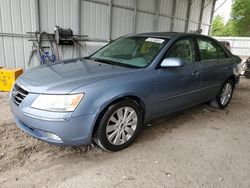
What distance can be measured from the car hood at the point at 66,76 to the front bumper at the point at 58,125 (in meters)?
0.23

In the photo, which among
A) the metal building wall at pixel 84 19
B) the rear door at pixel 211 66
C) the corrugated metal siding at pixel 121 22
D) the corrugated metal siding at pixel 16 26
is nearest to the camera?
the rear door at pixel 211 66

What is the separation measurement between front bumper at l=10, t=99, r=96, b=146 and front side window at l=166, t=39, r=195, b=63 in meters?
1.47

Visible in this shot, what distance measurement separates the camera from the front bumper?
2127mm

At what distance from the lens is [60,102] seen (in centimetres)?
214

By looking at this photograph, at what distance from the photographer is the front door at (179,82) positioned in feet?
9.37

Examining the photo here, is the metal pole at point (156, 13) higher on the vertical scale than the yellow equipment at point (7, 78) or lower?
higher

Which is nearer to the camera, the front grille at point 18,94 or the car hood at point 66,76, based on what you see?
the car hood at point 66,76

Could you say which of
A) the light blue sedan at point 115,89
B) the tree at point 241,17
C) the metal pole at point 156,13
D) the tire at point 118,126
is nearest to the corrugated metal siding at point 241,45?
the tree at point 241,17

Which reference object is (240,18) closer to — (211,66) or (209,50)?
(209,50)

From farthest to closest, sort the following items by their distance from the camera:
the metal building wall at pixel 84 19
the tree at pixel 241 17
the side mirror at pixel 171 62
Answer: the tree at pixel 241 17 → the metal building wall at pixel 84 19 → the side mirror at pixel 171 62

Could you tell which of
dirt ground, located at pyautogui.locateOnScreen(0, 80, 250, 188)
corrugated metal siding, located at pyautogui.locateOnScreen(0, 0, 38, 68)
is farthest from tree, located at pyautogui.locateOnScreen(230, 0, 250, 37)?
dirt ground, located at pyautogui.locateOnScreen(0, 80, 250, 188)

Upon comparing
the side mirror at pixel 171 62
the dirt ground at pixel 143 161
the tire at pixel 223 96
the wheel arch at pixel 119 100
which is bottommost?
the dirt ground at pixel 143 161

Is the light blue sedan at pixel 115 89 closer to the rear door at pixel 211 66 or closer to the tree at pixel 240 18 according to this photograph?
the rear door at pixel 211 66

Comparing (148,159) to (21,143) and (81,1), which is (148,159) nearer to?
(21,143)
